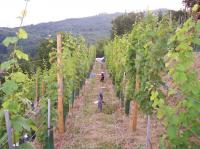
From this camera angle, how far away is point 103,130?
10.2 m

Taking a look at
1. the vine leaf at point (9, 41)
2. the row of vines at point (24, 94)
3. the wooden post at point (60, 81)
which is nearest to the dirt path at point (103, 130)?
the wooden post at point (60, 81)

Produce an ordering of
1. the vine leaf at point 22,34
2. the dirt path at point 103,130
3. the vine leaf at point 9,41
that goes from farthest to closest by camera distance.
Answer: the dirt path at point 103,130, the vine leaf at point 22,34, the vine leaf at point 9,41

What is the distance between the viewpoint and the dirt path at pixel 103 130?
8.70m

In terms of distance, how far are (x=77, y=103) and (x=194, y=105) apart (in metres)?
11.6

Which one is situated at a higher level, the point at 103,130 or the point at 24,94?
the point at 24,94

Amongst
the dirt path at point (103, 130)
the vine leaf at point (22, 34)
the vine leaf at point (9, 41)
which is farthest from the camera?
the dirt path at point (103, 130)

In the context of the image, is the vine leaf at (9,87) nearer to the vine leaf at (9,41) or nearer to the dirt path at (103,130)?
the vine leaf at (9,41)

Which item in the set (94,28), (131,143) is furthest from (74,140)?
(94,28)

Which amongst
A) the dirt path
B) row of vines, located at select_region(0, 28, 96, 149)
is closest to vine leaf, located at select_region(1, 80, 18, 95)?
row of vines, located at select_region(0, 28, 96, 149)

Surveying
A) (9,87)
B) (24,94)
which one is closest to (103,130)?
(24,94)

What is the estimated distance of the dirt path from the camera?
8703 millimetres

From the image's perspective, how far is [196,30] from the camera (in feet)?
12.2

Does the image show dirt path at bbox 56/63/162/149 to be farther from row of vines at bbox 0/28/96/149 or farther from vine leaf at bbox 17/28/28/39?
vine leaf at bbox 17/28/28/39

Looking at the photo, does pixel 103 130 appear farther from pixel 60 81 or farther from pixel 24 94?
pixel 24 94
